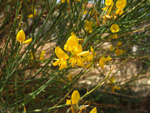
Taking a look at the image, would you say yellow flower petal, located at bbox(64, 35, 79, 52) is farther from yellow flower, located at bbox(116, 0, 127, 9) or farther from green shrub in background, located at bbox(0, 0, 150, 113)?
yellow flower, located at bbox(116, 0, 127, 9)

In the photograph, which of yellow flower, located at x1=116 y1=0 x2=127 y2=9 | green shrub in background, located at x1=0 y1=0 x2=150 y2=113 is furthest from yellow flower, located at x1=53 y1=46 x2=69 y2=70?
yellow flower, located at x1=116 y1=0 x2=127 y2=9

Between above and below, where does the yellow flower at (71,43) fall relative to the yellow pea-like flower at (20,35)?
below

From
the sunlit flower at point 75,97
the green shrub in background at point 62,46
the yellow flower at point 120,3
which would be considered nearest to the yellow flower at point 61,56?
the green shrub in background at point 62,46

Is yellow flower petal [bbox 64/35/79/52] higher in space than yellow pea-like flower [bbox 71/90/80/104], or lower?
higher

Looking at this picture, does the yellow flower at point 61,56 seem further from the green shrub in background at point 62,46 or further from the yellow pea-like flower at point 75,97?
the yellow pea-like flower at point 75,97

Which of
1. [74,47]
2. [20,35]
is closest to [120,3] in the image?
[74,47]

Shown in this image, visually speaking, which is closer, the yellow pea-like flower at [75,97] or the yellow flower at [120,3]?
the yellow pea-like flower at [75,97]

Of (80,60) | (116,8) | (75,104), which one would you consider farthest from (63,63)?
(116,8)

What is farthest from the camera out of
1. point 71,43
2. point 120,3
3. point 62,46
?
point 62,46

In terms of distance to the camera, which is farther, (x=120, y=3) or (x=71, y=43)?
(x=120, y=3)

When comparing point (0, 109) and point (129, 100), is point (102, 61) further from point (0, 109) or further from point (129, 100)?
point (129, 100)

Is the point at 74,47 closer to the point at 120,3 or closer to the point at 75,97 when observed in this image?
the point at 75,97

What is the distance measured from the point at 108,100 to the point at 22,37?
2109 millimetres

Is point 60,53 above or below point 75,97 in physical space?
above
